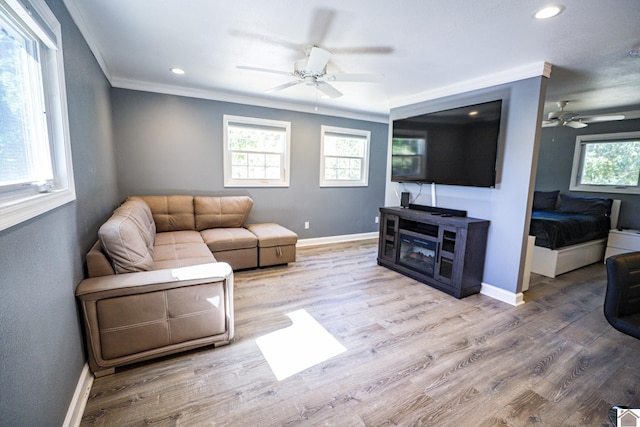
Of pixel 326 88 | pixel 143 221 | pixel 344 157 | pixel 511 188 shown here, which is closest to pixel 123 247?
pixel 143 221

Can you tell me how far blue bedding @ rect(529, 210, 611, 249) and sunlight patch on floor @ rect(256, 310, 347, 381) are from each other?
3.41 m

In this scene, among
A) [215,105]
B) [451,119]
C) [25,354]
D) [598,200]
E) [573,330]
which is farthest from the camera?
[598,200]

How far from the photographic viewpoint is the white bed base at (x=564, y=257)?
3887 mm

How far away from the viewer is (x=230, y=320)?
2.15m

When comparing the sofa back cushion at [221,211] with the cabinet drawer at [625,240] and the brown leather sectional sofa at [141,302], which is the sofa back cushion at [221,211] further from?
the cabinet drawer at [625,240]

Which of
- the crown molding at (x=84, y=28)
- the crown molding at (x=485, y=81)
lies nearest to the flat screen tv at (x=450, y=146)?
the crown molding at (x=485, y=81)

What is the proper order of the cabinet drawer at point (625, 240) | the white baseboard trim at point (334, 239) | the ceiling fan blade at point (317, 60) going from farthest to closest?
the white baseboard trim at point (334, 239)
the cabinet drawer at point (625, 240)
the ceiling fan blade at point (317, 60)

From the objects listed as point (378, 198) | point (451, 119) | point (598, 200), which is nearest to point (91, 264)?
point (451, 119)

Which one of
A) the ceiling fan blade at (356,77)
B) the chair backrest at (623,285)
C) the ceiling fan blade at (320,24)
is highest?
the ceiling fan blade at (320,24)

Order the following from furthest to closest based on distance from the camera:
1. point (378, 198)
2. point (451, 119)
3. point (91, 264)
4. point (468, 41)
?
point (378, 198) < point (451, 119) < point (468, 41) < point (91, 264)

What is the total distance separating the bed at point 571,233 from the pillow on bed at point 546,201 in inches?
2.3

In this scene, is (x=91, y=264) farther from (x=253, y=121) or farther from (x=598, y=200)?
(x=598, y=200)

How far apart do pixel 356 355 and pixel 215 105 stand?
3.82 meters

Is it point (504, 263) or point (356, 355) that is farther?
point (504, 263)
